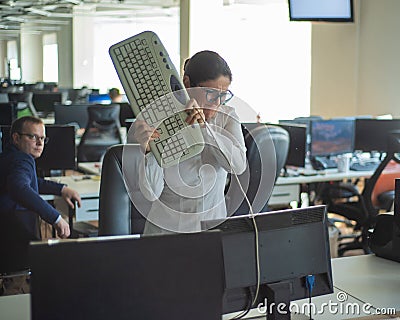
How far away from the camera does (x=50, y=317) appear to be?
4.13 feet

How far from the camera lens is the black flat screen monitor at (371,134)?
20.1ft

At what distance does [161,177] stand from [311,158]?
3.81m

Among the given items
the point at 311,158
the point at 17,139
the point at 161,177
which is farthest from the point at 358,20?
the point at 161,177

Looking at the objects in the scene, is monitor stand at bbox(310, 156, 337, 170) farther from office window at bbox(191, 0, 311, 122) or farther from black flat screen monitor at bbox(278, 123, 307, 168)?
office window at bbox(191, 0, 311, 122)

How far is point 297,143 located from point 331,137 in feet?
2.10

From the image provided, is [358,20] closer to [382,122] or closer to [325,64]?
[325,64]

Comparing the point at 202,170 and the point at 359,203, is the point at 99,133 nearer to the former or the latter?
the point at 359,203

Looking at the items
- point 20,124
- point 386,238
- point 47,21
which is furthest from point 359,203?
point 47,21

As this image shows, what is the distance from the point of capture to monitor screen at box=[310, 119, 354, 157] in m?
5.90

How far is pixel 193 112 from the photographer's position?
73.7 inches

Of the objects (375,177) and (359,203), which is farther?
(359,203)

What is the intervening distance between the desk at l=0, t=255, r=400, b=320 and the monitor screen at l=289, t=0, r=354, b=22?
484 cm

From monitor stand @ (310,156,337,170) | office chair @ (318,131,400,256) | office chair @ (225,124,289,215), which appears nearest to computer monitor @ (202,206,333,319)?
office chair @ (225,124,289,215)

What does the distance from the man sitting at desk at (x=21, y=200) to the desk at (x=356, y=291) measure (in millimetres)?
1428
